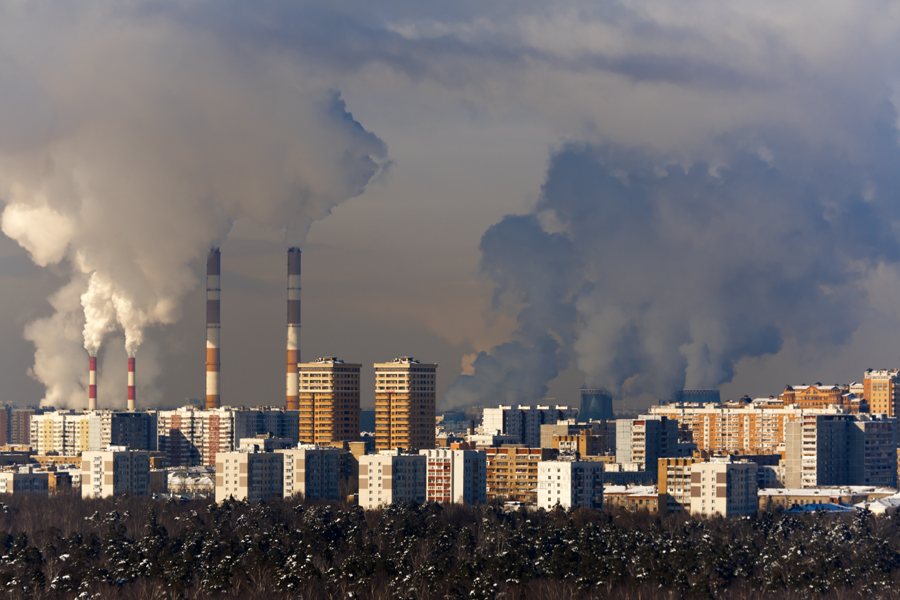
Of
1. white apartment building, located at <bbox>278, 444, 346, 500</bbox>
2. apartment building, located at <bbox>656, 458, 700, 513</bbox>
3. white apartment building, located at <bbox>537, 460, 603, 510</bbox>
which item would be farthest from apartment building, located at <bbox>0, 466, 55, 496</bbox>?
apartment building, located at <bbox>656, 458, 700, 513</bbox>

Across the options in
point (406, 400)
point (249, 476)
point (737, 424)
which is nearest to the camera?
point (249, 476)

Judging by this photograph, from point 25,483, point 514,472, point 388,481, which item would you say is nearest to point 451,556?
point 388,481

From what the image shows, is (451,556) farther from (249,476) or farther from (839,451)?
(839,451)

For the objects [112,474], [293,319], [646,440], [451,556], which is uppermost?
[293,319]

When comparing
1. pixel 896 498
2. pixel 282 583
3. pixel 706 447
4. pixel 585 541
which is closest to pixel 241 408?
pixel 706 447

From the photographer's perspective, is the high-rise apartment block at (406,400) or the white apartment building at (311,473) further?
the high-rise apartment block at (406,400)

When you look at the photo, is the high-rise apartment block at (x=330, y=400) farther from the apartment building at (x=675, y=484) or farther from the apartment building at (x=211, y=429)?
the apartment building at (x=675, y=484)

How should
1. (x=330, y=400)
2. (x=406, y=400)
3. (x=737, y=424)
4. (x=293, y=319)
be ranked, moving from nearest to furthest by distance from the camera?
(x=406, y=400), (x=330, y=400), (x=737, y=424), (x=293, y=319)

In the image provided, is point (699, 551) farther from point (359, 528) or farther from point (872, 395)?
point (872, 395)

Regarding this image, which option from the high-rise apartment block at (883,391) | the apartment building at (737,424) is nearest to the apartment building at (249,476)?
the apartment building at (737,424)
